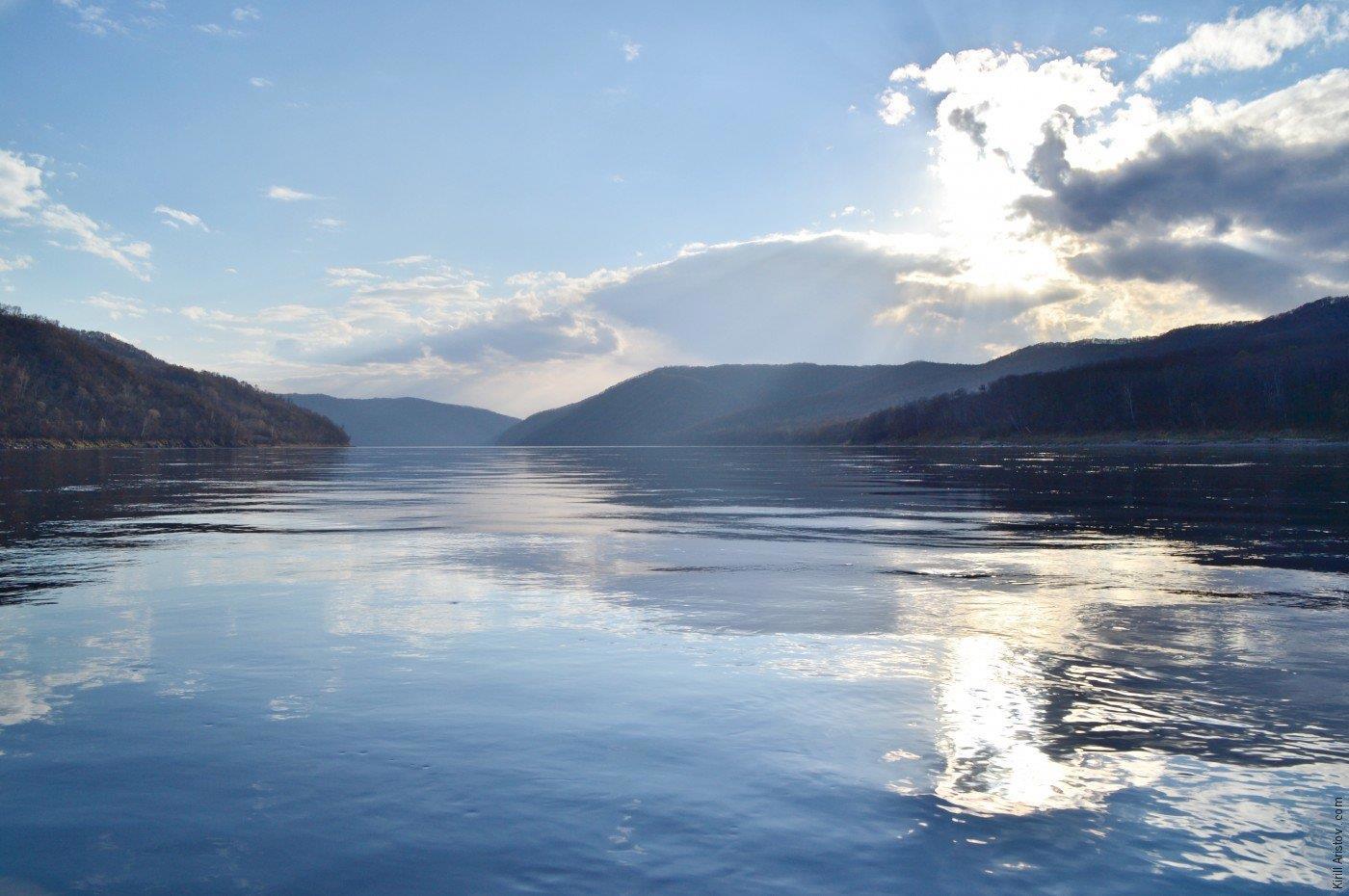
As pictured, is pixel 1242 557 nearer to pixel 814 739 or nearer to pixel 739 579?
pixel 739 579

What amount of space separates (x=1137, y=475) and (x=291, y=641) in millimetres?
60261

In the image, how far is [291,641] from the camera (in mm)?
12211

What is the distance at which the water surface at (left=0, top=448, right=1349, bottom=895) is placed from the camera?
234 inches

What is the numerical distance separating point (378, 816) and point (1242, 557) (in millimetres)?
20465

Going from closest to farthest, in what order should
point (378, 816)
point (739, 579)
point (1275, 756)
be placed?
point (378, 816)
point (1275, 756)
point (739, 579)

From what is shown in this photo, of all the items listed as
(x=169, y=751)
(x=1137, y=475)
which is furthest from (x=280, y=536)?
(x=1137, y=475)

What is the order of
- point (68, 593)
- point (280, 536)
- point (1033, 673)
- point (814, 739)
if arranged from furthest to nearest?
point (280, 536) → point (68, 593) → point (1033, 673) → point (814, 739)

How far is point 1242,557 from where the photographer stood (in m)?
20.3

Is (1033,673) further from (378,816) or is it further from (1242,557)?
(1242,557)

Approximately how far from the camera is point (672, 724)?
28.2ft

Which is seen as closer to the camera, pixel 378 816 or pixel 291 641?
pixel 378 816

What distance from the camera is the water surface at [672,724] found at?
5.95 m

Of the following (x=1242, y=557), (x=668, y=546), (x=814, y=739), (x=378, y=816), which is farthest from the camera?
(x=668, y=546)

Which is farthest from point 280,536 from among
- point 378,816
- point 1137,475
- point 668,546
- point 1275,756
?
point 1137,475
